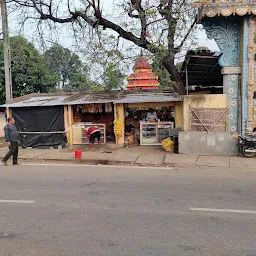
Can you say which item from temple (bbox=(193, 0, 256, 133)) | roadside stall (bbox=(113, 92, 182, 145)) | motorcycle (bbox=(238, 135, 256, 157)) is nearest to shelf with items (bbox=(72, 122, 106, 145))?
roadside stall (bbox=(113, 92, 182, 145))

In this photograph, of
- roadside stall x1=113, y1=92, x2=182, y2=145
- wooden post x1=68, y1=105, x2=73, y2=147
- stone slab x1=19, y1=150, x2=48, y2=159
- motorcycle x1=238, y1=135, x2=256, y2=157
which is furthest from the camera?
wooden post x1=68, y1=105, x2=73, y2=147

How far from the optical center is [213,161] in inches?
419

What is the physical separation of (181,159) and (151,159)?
3.52 feet

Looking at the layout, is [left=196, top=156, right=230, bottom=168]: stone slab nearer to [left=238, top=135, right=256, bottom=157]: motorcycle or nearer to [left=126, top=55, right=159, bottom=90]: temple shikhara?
[left=238, top=135, right=256, bottom=157]: motorcycle

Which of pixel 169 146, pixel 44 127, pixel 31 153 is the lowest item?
pixel 31 153

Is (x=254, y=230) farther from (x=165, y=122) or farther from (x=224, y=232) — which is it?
(x=165, y=122)

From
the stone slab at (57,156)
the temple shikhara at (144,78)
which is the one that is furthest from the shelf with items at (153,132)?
the temple shikhara at (144,78)

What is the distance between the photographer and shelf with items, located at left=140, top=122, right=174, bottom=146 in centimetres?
1433

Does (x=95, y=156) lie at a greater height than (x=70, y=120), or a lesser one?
lesser

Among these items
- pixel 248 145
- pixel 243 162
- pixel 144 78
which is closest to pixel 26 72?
pixel 144 78

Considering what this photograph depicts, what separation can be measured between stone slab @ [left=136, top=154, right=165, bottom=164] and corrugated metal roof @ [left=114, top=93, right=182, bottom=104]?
2848mm

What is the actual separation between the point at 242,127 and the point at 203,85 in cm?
973

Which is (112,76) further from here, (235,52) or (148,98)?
(235,52)

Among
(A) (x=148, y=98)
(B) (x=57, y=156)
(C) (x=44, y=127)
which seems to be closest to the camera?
(B) (x=57, y=156)
